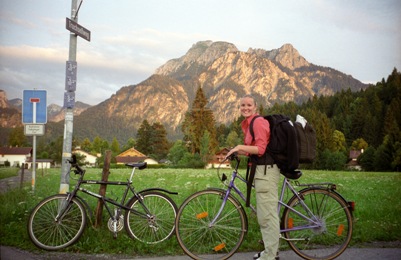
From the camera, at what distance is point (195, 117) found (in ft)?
200

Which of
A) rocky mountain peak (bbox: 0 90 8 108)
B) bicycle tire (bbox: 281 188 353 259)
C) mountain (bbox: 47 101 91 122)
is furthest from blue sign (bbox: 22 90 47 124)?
bicycle tire (bbox: 281 188 353 259)

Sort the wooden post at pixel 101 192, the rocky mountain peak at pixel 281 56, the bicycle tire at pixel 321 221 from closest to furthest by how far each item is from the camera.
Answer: the bicycle tire at pixel 321 221 < the wooden post at pixel 101 192 < the rocky mountain peak at pixel 281 56

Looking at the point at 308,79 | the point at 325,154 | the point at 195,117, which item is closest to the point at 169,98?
the point at 195,117

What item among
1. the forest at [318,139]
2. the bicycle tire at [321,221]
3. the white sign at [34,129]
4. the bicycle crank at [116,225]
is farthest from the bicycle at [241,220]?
the forest at [318,139]

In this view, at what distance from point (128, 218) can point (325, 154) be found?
3650 cm

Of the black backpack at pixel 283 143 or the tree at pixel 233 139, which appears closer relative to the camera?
the black backpack at pixel 283 143

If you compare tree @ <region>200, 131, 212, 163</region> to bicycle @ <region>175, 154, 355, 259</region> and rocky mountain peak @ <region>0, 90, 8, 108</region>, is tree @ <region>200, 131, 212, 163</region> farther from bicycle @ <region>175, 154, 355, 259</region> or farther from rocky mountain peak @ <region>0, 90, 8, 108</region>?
bicycle @ <region>175, 154, 355, 259</region>

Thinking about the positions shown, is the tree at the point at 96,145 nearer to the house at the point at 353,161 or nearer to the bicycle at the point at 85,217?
the house at the point at 353,161

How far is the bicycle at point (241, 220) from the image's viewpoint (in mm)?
5332

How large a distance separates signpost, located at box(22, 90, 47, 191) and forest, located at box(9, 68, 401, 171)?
3.50 ft

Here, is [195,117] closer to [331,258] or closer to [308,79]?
[331,258]

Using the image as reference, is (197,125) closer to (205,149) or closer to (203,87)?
(205,149)

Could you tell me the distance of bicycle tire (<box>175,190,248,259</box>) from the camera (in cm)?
531

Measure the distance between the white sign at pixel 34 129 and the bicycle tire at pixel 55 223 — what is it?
7.64ft
